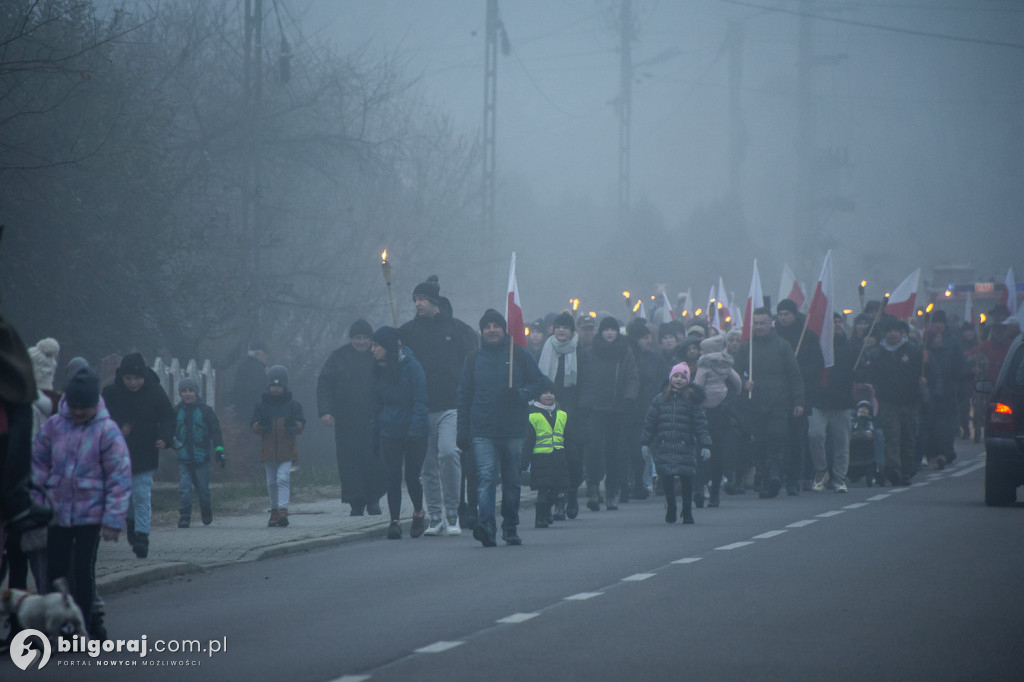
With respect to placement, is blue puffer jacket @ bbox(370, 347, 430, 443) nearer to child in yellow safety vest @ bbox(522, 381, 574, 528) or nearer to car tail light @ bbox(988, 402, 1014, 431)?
child in yellow safety vest @ bbox(522, 381, 574, 528)

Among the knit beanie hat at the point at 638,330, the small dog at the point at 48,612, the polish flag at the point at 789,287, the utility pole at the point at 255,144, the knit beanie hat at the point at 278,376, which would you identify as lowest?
the small dog at the point at 48,612

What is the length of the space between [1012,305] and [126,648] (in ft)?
92.1

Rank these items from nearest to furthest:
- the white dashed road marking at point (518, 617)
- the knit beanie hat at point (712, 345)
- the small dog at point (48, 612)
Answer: the small dog at point (48, 612)
the white dashed road marking at point (518, 617)
the knit beanie hat at point (712, 345)

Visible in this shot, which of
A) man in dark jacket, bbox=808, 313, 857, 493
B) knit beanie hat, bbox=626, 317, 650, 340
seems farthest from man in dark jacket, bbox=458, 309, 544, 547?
man in dark jacket, bbox=808, 313, 857, 493

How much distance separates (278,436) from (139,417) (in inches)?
112

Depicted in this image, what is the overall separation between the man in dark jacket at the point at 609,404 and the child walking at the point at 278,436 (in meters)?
3.81

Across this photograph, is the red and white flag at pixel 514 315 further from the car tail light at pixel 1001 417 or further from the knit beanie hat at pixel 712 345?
the car tail light at pixel 1001 417

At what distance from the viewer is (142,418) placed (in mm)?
12312

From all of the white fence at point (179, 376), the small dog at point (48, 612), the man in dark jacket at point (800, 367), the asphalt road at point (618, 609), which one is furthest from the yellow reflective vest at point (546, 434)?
the small dog at point (48, 612)

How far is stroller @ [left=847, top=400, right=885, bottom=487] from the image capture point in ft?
64.6

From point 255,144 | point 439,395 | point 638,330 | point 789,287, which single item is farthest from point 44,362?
point 789,287

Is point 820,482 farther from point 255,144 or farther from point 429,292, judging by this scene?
point 255,144

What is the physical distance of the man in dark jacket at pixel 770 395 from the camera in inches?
710

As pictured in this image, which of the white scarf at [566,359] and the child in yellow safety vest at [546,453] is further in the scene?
the white scarf at [566,359]
